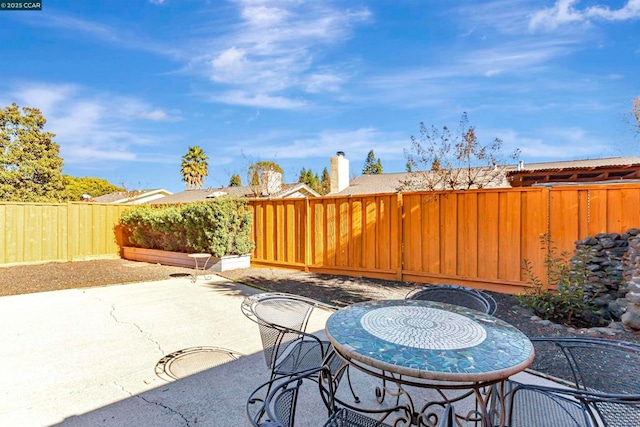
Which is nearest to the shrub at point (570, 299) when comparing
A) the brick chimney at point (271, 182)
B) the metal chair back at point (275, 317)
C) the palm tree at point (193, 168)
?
the metal chair back at point (275, 317)

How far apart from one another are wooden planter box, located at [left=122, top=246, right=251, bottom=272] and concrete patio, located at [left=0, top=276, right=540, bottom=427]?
268 cm

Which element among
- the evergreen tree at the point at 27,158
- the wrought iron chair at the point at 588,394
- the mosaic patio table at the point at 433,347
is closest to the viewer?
the mosaic patio table at the point at 433,347

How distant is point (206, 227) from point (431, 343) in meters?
7.48

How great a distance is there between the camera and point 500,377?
4.27 feet

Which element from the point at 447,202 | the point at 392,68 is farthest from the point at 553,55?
the point at 447,202

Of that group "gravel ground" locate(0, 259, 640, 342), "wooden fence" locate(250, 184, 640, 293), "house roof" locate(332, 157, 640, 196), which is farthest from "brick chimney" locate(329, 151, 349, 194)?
"gravel ground" locate(0, 259, 640, 342)

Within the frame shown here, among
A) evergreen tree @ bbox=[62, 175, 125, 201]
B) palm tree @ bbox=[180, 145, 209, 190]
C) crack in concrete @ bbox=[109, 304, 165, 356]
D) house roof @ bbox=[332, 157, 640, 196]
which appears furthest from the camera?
evergreen tree @ bbox=[62, 175, 125, 201]

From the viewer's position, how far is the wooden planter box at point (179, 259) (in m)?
8.18

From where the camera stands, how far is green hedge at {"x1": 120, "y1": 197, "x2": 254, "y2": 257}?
8.09 metres

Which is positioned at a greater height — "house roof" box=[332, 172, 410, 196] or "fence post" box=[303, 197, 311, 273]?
"house roof" box=[332, 172, 410, 196]

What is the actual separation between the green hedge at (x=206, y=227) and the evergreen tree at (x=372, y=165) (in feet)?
94.7

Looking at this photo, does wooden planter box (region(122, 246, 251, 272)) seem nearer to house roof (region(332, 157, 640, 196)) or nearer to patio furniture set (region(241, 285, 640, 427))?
house roof (region(332, 157, 640, 196))

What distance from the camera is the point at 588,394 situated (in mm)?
1398

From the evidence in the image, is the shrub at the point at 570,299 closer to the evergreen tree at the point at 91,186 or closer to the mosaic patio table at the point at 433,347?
the mosaic patio table at the point at 433,347
